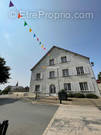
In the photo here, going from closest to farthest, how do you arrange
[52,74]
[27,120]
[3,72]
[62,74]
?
1. [27,120]
2. [62,74]
3. [3,72]
4. [52,74]

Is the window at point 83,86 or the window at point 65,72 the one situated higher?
the window at point 65,72

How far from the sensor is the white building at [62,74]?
37.3 ft

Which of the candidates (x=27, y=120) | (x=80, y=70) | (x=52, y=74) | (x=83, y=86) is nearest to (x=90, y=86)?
(x=83, y=86)

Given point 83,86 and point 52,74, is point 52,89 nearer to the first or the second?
point 52,74

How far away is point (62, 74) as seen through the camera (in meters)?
13.2

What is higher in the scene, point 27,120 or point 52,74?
point 52,74

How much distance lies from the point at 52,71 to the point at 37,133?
12.0 meters

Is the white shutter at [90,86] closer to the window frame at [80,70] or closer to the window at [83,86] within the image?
the window at [83,86]

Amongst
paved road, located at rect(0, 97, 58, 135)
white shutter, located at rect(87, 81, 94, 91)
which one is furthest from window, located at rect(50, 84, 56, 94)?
paved road, located at rect(0, 97, 58, 135)

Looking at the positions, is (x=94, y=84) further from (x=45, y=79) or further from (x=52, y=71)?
(x=45, y=79)

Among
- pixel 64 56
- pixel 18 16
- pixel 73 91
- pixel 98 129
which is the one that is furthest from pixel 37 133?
pixel 64 56

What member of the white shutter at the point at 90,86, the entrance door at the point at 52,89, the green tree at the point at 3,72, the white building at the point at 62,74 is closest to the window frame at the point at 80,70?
the white building at the point at 62,74

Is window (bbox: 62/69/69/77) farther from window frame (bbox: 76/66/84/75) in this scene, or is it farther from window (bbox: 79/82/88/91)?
A: window (bbox: 79/82/88/91)

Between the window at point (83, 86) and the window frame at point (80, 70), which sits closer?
the window at point (83, 86)
